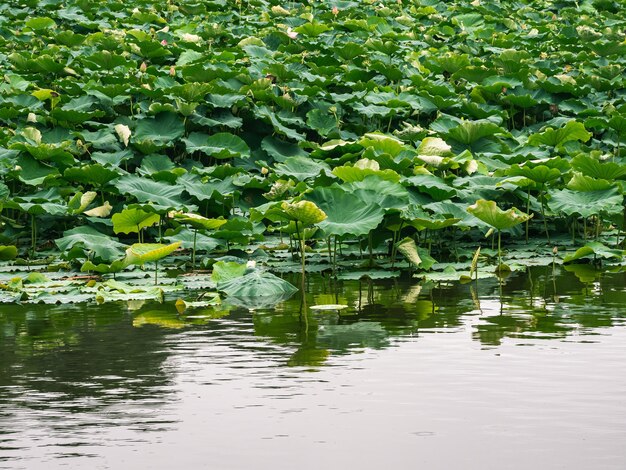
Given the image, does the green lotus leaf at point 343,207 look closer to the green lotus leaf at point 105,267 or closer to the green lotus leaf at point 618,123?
the green lotus leaf at point 105,267

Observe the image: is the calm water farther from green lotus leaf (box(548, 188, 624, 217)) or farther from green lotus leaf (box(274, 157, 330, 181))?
green lotus leaf (box(274, 157, 330, 181))

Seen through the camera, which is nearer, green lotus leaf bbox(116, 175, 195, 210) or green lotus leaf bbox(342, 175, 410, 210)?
green lotus leaf bbox(342, 175, 410, 210)

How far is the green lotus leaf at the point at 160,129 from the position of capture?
896 centimetres

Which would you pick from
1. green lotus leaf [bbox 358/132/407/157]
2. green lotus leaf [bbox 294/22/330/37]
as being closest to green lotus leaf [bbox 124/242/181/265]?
green lotus leaf [bbox 358/132/407/157]

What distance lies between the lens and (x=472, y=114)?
32.1ft

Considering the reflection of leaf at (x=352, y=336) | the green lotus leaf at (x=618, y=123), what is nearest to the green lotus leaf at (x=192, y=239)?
the reflection of leaf at (x=352, y=336)

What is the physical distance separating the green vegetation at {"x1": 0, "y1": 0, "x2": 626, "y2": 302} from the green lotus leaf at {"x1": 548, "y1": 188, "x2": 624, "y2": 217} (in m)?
0.02

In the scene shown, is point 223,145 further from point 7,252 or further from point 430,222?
point 430,222

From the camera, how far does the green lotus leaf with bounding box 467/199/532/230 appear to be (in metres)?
6.29

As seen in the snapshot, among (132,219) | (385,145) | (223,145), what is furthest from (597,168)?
(132,219)

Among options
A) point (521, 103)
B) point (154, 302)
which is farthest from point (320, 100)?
point (154, 302)

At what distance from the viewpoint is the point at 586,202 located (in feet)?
23.1

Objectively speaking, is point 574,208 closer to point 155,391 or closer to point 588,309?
point 588,309

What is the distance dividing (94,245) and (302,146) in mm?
2955
